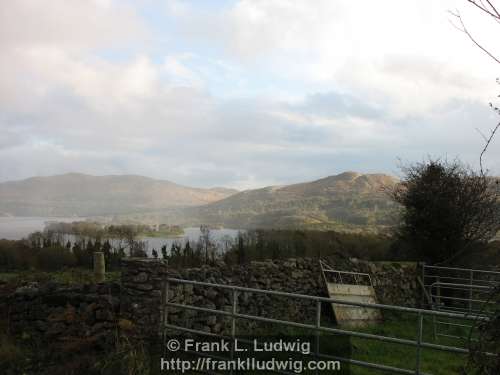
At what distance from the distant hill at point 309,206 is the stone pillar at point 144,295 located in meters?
21.0

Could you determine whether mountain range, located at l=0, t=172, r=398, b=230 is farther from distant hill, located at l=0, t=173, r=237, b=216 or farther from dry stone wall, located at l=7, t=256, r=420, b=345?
dry stone wall, located at l=7, t=256, r=420, b=345

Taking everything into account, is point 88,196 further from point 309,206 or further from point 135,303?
point 135,303

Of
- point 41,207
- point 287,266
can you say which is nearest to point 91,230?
point 287,266

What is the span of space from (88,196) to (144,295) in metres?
41.5

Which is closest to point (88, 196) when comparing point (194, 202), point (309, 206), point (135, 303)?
point (194, 202)

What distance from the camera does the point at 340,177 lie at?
62.8 m

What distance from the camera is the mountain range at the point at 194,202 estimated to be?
35034 mm

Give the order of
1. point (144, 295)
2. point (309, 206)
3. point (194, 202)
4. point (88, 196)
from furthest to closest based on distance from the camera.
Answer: point (194, 202), point (88, 196), point (309, 206), point (144, 295)

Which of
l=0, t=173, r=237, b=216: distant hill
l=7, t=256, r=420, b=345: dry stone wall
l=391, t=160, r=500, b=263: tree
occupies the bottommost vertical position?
l=7, t=256, r=420, b=345: dry stone wall

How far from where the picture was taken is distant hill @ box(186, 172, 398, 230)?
108 feet

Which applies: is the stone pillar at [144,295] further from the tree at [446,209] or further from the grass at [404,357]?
the tree at [446,209]

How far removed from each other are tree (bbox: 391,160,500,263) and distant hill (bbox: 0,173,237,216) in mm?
26009

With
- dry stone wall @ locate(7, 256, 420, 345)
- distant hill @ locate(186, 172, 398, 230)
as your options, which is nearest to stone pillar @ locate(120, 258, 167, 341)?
dry stone wall @ locate(7, 256, 420, 345)

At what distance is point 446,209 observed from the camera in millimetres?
14477
